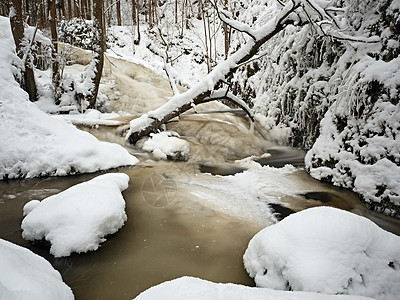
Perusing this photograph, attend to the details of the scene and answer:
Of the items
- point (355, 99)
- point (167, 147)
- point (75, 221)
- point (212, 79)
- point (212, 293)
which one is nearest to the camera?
point (212, 293)

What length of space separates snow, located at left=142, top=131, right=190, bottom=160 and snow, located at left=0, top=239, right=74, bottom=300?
4301mm

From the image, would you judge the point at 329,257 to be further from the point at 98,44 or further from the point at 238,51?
the point at 98,44

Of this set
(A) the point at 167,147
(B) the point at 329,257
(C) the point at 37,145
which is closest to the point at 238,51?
(A) the point at 167,147

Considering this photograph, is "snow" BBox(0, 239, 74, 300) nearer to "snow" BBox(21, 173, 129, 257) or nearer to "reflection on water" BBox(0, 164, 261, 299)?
"reflection on water" BBox(0, 164, 261, 299)

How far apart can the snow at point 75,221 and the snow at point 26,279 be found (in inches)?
25.4

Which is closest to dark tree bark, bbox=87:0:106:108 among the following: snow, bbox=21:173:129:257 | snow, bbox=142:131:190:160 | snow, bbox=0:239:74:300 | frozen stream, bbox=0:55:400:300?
frozen stream, bbox=0:55:400:300

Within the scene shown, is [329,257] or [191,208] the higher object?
[329,257]

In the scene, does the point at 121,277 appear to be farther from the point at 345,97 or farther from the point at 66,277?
the point at 345,97

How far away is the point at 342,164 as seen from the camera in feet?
14.7

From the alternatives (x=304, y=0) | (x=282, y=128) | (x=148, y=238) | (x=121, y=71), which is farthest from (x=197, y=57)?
(x=148, y=238)

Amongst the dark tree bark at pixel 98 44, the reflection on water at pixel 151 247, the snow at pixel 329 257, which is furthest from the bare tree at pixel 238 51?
the snow at pixel 329 257

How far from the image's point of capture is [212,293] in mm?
1477

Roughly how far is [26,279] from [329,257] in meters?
2.25

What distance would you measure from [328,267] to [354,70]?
387cm
